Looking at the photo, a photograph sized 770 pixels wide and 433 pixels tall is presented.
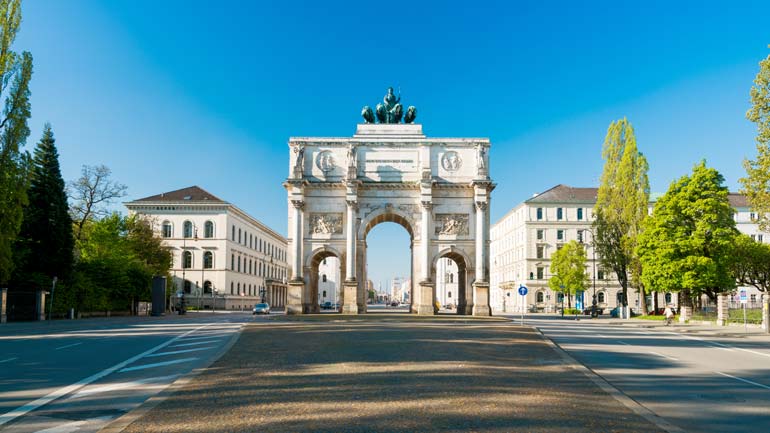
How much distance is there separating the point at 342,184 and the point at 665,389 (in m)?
41.5

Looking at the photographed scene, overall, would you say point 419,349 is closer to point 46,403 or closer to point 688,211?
point 46,403

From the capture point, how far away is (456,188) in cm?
5231

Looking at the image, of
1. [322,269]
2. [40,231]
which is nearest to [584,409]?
[40,231]

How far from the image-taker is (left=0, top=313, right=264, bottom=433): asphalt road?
8688 mm

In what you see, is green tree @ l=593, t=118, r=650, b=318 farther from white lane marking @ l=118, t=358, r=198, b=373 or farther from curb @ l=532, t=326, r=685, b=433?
white lane marking @ l=118, t=358, r=198, b=373

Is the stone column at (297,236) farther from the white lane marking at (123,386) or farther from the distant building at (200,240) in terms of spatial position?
the white lane marking at (123,386)

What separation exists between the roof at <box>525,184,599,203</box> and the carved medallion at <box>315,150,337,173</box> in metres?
43.8

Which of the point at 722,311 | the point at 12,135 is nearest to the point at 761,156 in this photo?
the point at 722,311

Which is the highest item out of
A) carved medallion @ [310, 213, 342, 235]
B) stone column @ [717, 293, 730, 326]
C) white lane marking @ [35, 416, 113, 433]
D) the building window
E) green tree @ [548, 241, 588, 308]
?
the building window

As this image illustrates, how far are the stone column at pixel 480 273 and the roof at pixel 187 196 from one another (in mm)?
39633

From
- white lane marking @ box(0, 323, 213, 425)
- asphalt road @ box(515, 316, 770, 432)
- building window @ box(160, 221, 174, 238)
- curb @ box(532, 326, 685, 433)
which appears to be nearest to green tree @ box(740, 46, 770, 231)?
asphalt road @ box(515, 316, 770, 432)

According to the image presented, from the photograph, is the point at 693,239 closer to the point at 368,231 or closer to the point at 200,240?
the point at 368,231

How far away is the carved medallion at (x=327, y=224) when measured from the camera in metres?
52.7

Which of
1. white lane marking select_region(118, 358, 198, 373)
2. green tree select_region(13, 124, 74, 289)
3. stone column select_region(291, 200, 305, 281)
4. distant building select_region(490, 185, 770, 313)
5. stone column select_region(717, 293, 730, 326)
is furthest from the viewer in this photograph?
distant building select_region(490, 185, 770, 313)
